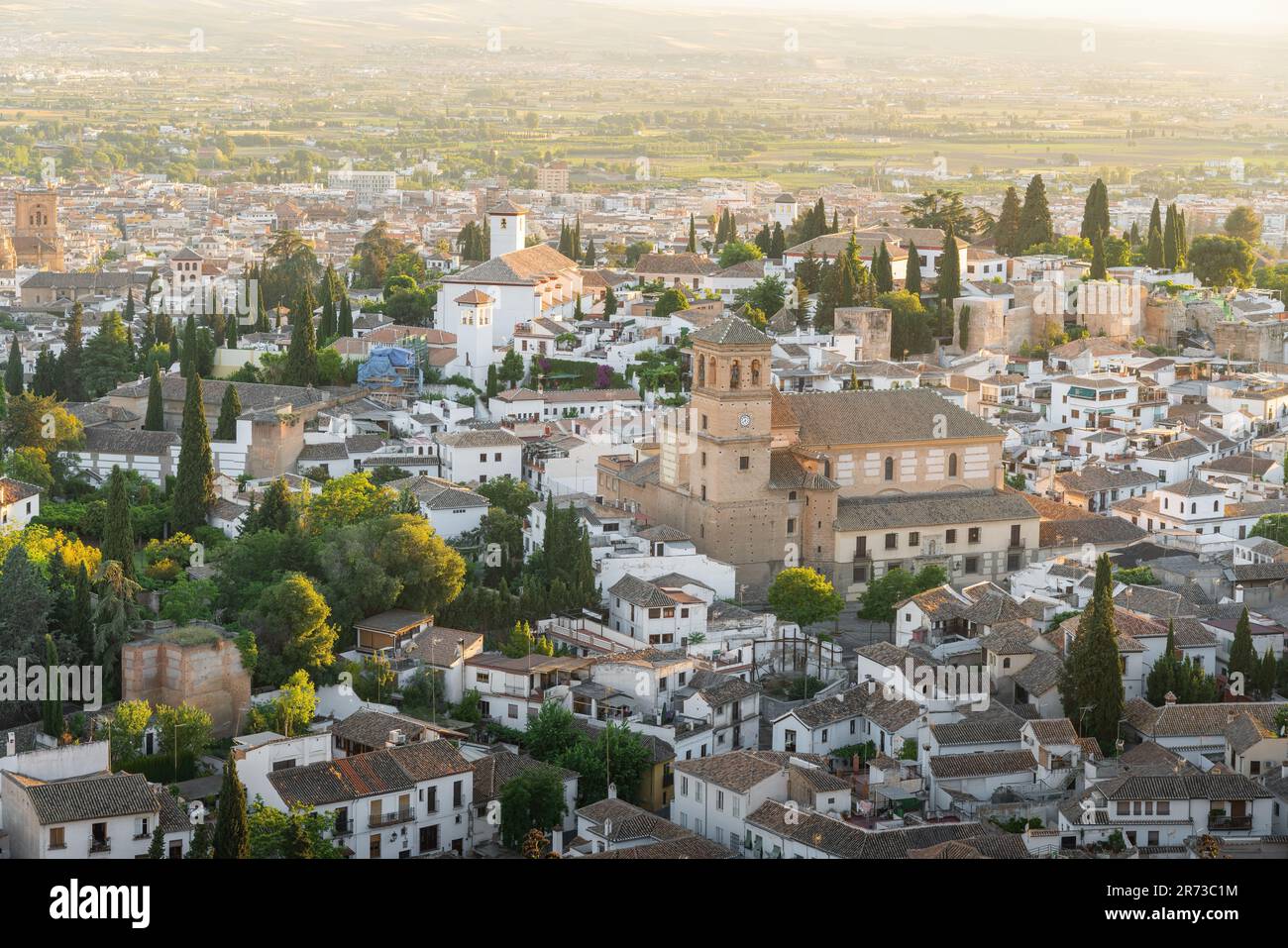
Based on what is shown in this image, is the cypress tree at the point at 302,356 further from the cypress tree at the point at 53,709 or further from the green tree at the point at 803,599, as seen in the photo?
the cypress tree at the point at 53,709

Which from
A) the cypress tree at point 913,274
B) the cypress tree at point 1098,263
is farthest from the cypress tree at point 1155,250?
the cypress tree at point 913,274

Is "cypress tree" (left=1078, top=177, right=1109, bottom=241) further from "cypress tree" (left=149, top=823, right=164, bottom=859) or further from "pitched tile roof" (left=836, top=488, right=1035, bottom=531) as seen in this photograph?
"cypress tree" (left=149, top=823, right=164, bottom=859)

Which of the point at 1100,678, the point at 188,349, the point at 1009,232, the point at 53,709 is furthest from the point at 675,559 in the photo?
the point at 1009,232

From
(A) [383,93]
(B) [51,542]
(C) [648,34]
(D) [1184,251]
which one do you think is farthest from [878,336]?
(C) [648,34]
